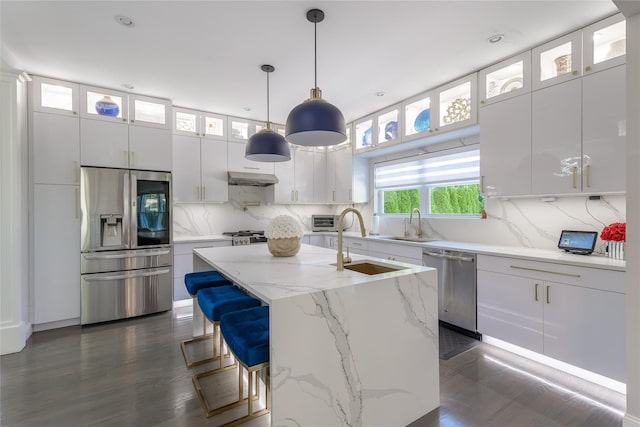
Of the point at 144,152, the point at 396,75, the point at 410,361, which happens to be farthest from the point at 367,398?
the point at 144,152

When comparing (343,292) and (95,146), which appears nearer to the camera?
(343,292)

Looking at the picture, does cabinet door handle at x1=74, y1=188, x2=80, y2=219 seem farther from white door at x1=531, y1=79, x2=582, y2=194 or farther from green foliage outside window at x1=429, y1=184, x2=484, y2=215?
white door at x1=531, y1=79, x2=582, y2=194

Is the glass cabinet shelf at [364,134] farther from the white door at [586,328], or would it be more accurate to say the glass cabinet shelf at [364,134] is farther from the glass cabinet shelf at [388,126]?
the white door at [586,328]

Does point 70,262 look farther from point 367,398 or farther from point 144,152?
point 367,398

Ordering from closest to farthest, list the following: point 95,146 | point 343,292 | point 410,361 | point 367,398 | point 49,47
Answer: point 343,292, point 367,398, point 410,361, point 49,47, point 95,146

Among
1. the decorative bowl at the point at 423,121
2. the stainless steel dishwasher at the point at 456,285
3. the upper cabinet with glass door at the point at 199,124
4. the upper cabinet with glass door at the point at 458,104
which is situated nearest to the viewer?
the stainless steel dishwasher at the point at 456,285

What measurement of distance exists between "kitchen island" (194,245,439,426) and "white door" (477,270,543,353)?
109 centimetres

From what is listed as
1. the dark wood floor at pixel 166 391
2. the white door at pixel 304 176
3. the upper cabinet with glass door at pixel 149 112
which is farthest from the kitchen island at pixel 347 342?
the white door at pixel 304 176

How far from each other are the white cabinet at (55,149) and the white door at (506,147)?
4310 mm

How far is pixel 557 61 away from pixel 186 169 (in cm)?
417

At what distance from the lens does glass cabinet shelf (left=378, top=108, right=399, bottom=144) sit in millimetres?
3838

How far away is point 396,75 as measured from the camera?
3008mm

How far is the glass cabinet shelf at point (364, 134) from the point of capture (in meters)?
4.30

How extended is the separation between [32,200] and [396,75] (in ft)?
13.1
